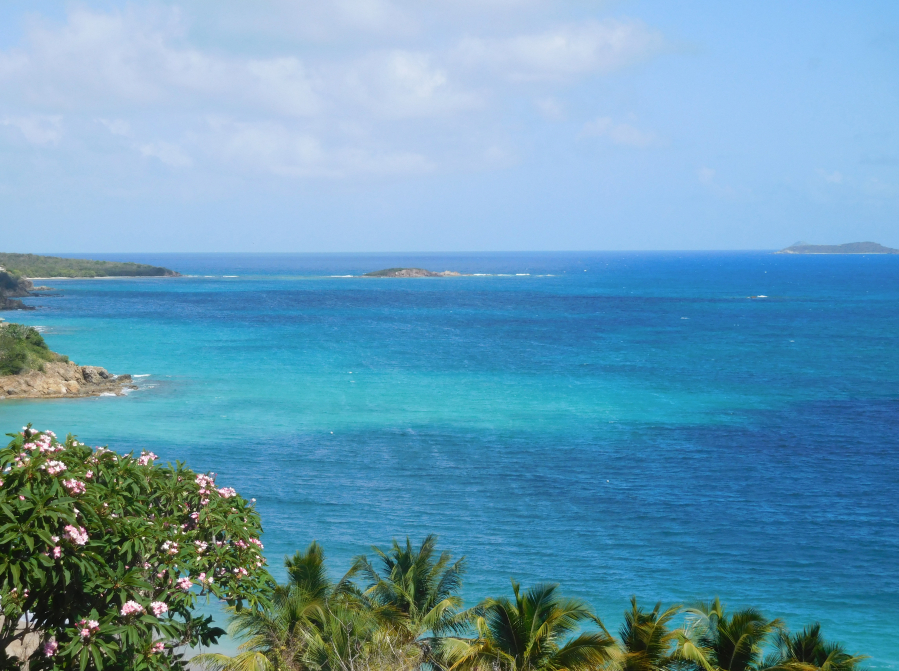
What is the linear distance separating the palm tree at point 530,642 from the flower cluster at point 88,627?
5.96 meters

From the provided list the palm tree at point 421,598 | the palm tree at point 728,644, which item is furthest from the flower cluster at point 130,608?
the palm tree at point 728,644

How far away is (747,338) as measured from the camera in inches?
3546

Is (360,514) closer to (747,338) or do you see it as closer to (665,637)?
(665,637)

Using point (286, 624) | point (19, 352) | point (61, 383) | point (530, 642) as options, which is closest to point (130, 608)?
point (286, 624)

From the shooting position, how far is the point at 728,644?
1421cm

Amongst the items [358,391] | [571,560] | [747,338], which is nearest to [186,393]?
[358,391]

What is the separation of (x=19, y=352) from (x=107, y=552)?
166 feet

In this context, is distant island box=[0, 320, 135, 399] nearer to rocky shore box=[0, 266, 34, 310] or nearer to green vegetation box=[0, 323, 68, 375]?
green vegetation box=[0, 323, 68, 375]

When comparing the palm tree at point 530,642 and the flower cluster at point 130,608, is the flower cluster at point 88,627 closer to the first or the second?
the flower cluster at point 130,608

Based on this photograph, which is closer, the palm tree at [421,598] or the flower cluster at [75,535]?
the flower cluster at [75,535]

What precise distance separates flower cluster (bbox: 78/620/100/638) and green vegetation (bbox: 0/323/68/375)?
5004 cm

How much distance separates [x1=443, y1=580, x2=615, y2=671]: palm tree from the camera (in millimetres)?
13797

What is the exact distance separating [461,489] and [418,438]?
9413 millimetres

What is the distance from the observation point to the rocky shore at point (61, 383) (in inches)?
2120
